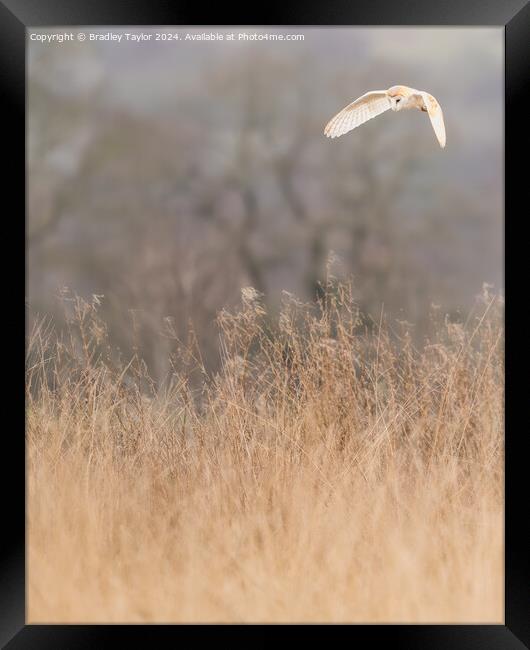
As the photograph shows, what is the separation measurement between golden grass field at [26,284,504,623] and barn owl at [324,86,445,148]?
2.35ft

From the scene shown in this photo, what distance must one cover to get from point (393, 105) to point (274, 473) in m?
1.55

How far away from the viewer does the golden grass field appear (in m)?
2.88

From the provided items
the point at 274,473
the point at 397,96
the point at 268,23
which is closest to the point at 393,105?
the point at 397,96

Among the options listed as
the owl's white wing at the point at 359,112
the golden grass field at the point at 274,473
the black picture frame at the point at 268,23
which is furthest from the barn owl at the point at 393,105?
the golden grass field at the point at 274,473

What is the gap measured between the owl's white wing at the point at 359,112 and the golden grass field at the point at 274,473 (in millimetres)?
680

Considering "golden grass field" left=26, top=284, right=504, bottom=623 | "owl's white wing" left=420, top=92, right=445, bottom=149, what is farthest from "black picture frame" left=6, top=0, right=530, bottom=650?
"owl's white wing" left=420, top=92, right=445, bottom=149

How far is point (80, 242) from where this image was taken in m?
3.60

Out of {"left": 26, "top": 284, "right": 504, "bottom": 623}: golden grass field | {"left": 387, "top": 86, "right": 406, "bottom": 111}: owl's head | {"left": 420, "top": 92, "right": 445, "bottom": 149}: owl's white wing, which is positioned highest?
{"left": 387, "top": 86, "right": 406, "bottom": 111}: owl's head

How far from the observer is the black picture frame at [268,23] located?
9.25 ft

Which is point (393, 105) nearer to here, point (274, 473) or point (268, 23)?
point (268, 23)

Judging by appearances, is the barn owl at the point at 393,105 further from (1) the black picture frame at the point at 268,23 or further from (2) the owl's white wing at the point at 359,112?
(1) the black picture frame at the point at 268,23

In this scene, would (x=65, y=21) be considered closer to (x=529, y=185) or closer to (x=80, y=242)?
(x=80, y=242)

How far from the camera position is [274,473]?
3.08 m

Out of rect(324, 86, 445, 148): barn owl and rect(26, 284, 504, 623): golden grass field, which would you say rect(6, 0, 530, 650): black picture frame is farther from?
rect(324, 86, 445, 148): barn owl
